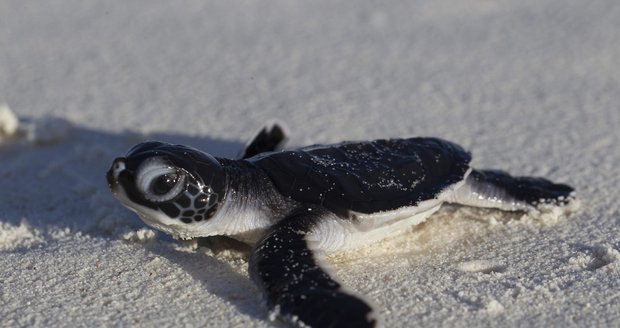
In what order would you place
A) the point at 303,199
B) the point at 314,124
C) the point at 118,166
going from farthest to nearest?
1. the point at 314,124
2. the point at 303,199
3. the point at 118,166

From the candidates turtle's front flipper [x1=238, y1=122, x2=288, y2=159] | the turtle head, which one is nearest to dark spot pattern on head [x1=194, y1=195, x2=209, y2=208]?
the turtle head

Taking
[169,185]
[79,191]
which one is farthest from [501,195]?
[79,191]

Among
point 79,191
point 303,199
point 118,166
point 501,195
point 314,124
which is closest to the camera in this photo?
point 118,166

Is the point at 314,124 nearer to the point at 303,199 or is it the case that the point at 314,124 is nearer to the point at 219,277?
the point at 303,199

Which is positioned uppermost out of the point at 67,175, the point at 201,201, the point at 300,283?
the point at 201,201

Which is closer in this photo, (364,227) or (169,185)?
(169,185)

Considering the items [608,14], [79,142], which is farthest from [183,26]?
[608,14]

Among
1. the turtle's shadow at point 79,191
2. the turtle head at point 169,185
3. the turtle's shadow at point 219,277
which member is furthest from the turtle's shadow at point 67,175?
the turtle head at point 169,185
